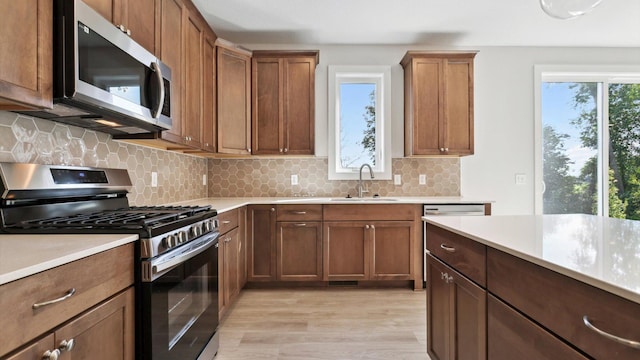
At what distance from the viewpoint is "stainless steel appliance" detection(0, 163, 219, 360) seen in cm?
123

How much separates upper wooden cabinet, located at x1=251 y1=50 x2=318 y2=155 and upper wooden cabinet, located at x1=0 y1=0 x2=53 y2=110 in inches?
84.6

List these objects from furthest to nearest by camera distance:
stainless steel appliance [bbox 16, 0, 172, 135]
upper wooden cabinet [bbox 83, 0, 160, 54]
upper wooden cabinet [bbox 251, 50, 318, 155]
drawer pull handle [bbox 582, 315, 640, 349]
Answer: upper wooden cabinet [bbox 251, 50, 318, 155] → upper wooden cabinet [bbox 83, 0, 160, 54] → stainless steel appliance [bbox 16, 0, 172, 135] → drawer pull handle [bbox 582, 315, 640, 349]

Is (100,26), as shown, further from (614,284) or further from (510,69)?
(510,69)

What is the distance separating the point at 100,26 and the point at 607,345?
6.59ft

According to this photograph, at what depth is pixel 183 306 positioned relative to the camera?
1540mm

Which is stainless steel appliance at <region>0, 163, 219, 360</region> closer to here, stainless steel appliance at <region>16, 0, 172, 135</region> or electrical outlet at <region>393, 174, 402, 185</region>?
stainless steel appliance at <region>16, 0, 172, 135</region>

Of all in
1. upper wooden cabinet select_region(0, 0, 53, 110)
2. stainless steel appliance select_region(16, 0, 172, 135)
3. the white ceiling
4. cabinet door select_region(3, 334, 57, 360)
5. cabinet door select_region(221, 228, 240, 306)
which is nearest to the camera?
cabinet door select_region(3, 334, 57, 360)

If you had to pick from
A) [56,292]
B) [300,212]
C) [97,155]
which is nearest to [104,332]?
[56,292]

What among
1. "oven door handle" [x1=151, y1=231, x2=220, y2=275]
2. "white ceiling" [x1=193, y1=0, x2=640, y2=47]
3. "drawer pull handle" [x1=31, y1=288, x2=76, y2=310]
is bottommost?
"oven door handle" [x1=151, y1=231, x2=220, y2=275]

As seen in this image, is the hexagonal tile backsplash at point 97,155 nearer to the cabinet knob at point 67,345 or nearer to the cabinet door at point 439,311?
the cabinet knob at point 67,345

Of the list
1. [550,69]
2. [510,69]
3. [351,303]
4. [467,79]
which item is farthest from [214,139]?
[550,69]

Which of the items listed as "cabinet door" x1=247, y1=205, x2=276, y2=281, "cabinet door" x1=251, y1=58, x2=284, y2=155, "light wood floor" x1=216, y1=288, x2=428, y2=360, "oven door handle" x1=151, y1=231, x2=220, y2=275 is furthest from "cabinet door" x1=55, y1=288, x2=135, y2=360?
"cabinet door" x1=251, y1=58, x2=284, y2=155

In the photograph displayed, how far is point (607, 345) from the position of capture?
692 mm

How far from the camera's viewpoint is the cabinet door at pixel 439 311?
151 cm
